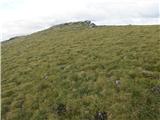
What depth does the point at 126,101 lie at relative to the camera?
1920 cm

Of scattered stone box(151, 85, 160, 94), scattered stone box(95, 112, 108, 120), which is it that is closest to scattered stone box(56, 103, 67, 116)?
scattered stone box(95, 112, 108, 120)

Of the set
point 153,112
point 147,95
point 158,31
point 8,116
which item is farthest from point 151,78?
point 158,31

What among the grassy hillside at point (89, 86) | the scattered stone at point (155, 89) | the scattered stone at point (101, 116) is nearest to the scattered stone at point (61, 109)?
the grassy hillside at point (89, 86)

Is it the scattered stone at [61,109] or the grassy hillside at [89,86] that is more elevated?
the grassy hillside at [89,86]

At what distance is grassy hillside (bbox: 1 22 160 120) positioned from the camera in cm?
1903

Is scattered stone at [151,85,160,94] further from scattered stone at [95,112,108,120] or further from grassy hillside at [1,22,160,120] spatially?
scattered stone at [95,112,108,120]

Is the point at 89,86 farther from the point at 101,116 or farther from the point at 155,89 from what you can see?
the point at 155,89

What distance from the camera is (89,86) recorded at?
22.0 metres

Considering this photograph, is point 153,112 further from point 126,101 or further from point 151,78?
point 151,78

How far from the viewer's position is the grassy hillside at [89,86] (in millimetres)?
19031

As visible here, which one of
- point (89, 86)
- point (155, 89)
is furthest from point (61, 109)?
point (155, 89)

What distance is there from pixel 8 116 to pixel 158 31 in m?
25.2

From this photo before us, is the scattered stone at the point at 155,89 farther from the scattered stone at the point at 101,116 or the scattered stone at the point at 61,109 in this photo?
the scattered stone at the point at 61,109

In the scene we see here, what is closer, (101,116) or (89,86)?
(101,116)
